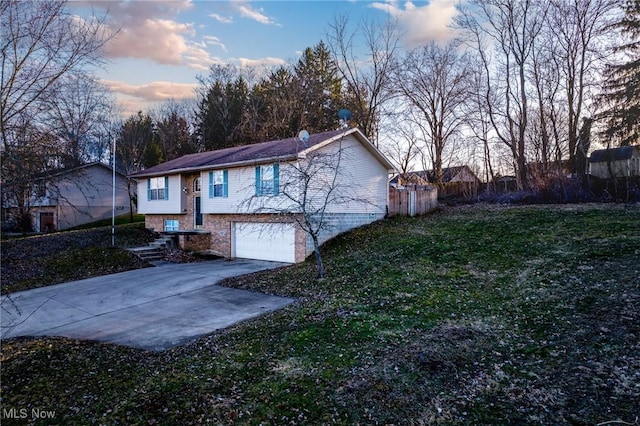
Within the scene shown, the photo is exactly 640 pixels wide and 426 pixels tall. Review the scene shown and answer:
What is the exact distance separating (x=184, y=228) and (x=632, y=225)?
Answer: 17.7 meters

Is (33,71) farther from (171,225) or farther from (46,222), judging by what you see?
(46,222)

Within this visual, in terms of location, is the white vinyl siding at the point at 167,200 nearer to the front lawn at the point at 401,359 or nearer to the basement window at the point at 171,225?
the basement window at the point at 171,225

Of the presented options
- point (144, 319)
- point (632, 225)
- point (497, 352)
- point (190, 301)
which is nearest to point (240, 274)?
point (190, 301)

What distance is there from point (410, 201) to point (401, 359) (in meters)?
13.6

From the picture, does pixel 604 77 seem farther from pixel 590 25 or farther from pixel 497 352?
pixel 497 352

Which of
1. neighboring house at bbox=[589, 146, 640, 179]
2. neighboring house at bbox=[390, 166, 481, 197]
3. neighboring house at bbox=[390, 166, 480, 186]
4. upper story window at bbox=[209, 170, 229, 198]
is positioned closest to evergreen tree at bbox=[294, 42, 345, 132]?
neighboring house at bbox=[390, 166, 480, 186]

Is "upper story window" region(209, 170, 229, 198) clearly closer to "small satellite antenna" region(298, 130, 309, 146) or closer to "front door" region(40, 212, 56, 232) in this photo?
"small satellite antenna" region(298, 130, 309, 146)

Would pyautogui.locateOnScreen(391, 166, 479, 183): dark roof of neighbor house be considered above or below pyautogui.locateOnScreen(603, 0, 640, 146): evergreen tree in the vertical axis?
below

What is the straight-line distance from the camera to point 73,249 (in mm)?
15938

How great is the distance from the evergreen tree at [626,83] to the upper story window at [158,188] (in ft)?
77.4

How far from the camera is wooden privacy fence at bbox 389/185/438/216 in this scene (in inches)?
687

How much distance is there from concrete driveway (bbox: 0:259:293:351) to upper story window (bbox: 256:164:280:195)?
2878mm

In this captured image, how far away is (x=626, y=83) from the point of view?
63.3 ft

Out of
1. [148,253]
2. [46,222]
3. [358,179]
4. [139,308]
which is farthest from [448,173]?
[46,222]
